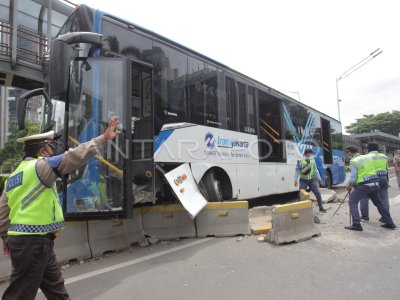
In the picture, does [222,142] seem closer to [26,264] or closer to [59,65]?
[59,65]

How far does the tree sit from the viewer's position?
5697cm

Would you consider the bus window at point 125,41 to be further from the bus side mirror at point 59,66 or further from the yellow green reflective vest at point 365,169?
the yellow green reflective vest at point 365,169

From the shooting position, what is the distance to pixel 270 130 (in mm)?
9961

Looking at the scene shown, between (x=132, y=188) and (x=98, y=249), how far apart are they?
118 centimetres

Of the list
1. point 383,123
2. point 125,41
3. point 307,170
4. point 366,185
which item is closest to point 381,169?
point 366,185

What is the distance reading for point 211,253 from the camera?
210 inches

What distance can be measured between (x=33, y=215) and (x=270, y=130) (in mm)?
8091

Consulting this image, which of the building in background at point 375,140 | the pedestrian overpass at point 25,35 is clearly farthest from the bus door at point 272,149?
the building in background at point 375,140

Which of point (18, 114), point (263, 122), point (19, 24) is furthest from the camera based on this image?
point (19, 24)

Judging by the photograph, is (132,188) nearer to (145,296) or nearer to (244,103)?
(145,296)

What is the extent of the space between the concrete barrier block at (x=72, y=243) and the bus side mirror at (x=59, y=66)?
2.07 m

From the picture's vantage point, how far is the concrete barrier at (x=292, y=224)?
571 centimetres

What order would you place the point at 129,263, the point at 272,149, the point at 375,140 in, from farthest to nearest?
the point at 375,140
the point at 272,149
the point at 129,263

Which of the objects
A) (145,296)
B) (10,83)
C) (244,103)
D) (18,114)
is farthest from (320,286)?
(10,83)
